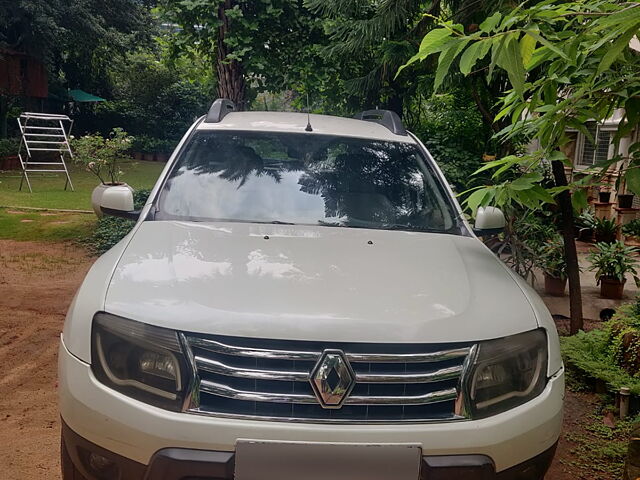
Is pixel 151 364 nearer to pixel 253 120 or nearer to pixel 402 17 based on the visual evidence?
pixel 253 120

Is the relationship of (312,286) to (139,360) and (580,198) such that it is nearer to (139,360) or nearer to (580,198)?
(139,360)

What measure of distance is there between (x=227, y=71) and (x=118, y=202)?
5.62 meters

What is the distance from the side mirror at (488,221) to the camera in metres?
3.23

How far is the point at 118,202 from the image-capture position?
3.23 meters

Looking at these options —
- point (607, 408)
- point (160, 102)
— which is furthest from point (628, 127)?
point (160, 102)

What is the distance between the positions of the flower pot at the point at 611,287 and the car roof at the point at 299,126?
366 centimetres

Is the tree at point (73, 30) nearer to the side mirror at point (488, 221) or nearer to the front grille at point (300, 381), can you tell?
the side mirror at point (488, 221)

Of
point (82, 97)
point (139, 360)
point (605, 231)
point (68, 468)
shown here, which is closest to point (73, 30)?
point (82, 97)

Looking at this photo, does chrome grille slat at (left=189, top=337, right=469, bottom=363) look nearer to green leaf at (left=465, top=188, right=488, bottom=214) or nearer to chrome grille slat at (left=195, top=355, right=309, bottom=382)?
chrome grille slat at (left=195, top=355, right=309, bottom=382)

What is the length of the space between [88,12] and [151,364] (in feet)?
66.5

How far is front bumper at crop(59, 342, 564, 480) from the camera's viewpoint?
1.89 metres

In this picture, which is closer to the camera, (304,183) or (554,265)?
(304,183)

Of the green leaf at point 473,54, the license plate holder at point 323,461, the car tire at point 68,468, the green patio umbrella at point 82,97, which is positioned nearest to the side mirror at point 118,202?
the car tire at point 68,468

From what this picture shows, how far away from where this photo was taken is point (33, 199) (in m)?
12.4
